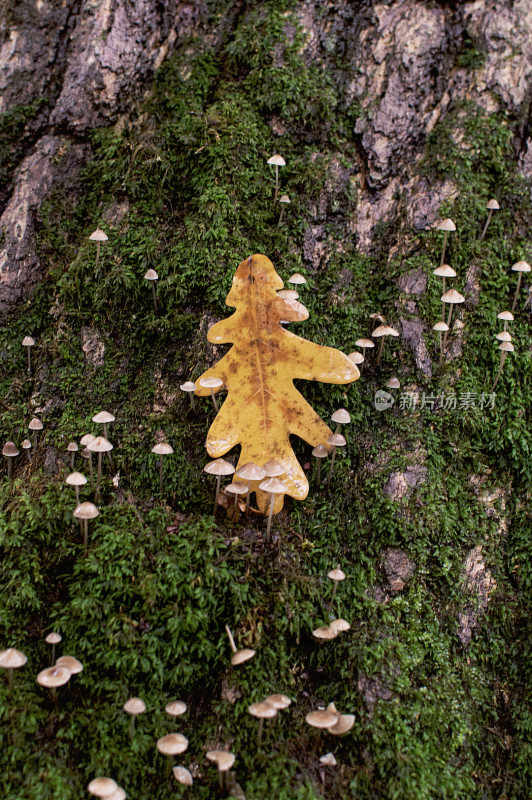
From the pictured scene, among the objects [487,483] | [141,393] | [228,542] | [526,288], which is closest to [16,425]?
[141,393]

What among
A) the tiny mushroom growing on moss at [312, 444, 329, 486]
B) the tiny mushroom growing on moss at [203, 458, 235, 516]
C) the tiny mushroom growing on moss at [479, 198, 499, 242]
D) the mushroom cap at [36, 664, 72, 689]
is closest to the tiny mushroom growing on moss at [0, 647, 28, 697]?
the mushroom cap at [36, 664, 72, 689]

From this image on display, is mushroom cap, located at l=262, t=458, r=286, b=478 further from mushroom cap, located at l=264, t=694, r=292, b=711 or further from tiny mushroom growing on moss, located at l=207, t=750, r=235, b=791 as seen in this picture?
tiny mushroom growing on moss, located at l=207, t=750, r=235, b=791

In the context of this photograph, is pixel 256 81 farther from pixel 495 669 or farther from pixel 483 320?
pixel 495 669

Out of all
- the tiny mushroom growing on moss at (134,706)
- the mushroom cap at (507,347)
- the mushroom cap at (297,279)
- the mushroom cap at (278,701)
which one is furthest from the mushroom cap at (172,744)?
the mushroom cap at (507,347)

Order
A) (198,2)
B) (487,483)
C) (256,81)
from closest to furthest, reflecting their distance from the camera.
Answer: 1. (487,483)
2. (256,81)
3. (198,2)

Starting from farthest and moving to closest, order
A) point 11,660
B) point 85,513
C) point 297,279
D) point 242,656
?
point 297,279 → point 85,513 → point 242,656 → point 11,660

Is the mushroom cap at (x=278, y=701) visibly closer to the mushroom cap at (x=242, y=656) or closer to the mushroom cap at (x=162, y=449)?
the mushroom cap at (x=242, y=656)

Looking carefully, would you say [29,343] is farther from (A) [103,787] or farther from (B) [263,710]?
(B) [263,710]

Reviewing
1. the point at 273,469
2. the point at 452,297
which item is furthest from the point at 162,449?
the point at 452,297
